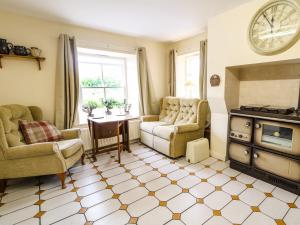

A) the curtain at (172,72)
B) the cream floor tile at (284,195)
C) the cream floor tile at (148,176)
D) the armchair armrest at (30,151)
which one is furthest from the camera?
the curtain at (172,72)

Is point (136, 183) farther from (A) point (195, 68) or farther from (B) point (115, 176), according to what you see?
(A) point (195, 68)

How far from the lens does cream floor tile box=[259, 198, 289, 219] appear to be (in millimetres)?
1654

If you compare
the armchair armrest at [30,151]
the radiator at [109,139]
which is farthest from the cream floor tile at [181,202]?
the radiator at [109,139]

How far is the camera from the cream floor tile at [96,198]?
1889mm

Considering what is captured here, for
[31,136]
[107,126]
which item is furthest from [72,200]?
[107,126]

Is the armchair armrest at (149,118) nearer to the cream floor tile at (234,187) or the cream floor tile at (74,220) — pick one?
the cream floor tile at (234,187)

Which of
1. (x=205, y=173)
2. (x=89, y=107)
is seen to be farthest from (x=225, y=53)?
(x=89, y=107)

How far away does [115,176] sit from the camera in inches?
96.7

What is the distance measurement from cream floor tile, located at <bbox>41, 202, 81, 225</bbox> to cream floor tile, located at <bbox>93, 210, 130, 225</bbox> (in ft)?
1.15

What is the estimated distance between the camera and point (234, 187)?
83.2 inches

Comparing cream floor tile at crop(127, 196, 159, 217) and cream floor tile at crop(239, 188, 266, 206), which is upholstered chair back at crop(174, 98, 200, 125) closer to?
cream floor tile at crop(239, 188, 266, 206)

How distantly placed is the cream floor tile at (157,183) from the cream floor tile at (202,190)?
0.35 metres

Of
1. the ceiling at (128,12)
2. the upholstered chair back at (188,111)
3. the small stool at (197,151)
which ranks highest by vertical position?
the ceiling at (128,12)

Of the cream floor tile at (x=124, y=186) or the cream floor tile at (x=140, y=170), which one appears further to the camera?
the cream floor tile at (x=140, y=170)
